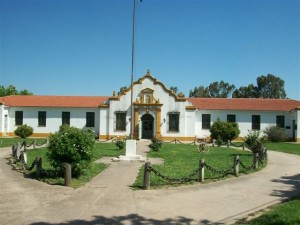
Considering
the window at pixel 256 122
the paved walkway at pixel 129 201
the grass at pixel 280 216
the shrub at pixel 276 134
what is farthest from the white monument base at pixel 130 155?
the window at pixel 256 122

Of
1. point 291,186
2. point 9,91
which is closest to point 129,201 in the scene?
point 291,186

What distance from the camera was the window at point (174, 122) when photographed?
37500mm

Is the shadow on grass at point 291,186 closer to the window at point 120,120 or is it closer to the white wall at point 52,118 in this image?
the window at point 120,120

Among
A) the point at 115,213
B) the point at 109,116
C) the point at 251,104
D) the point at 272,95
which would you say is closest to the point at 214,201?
the point at 115,213

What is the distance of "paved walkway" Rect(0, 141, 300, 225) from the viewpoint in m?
7.96

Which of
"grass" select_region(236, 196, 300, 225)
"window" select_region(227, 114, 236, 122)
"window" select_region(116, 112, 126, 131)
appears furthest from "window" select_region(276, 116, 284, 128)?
"grass" select_region(236, 196, 300, 225)

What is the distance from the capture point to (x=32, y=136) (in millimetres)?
40406

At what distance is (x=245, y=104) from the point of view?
135 ft

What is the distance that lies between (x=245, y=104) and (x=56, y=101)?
22318mm

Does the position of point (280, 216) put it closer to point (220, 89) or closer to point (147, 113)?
point (147, 113)

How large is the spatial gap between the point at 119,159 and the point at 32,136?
2486 centimetres

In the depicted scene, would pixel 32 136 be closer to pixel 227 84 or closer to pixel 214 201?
pixel 214 201

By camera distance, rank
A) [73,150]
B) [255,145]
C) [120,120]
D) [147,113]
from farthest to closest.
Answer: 1. [120,120]
2. [147,113]
3. [255,145]
4. [73,150]

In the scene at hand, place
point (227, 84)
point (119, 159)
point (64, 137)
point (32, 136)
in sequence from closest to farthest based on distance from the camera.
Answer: point (64, 137)
point (119, 159)
point (32, 136)
point (227, 84)
